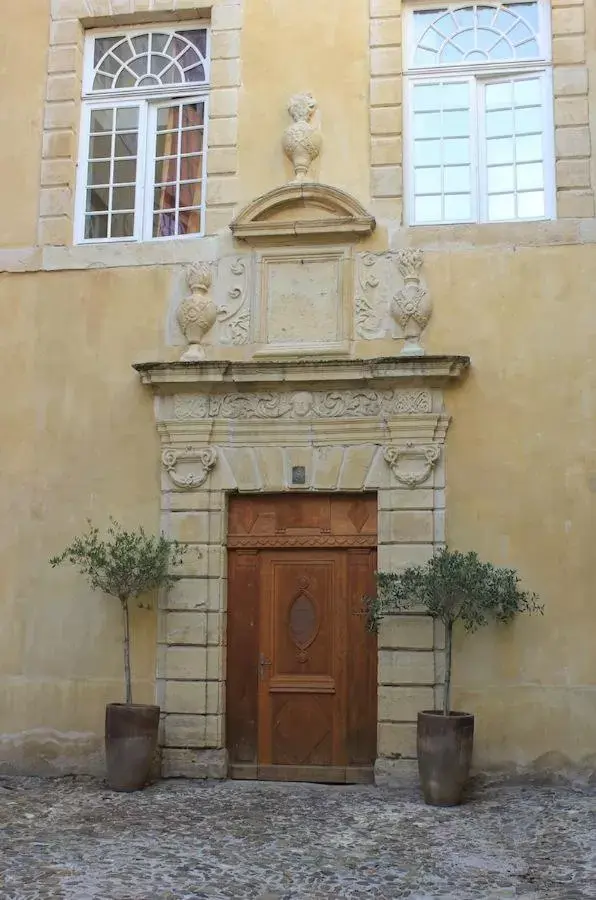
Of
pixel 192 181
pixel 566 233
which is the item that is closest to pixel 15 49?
pixel 192 181

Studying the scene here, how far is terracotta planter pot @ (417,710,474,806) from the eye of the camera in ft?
20.8

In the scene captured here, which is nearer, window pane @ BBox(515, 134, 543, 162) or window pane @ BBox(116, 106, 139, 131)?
window pane @ BBox(515, 134, 543, 162)

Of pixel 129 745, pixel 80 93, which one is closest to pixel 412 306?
pixel 80 93

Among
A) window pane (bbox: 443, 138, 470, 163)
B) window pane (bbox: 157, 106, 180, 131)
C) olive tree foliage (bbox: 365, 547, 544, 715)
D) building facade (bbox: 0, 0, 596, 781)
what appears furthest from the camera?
window pane (bbox: 157, 106, 180, 131)

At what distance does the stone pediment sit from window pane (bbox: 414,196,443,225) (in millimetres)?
400

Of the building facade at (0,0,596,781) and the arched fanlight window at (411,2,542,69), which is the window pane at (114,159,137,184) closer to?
the building facade at (0,0,596,781)

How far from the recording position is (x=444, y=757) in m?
6.35

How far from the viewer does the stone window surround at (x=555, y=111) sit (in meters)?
7.32

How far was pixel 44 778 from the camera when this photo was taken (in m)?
7.16

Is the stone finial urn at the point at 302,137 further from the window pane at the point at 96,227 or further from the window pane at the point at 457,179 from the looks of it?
the window pane at the point at 96,227

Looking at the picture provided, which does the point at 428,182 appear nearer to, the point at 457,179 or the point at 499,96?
the point at 457,179

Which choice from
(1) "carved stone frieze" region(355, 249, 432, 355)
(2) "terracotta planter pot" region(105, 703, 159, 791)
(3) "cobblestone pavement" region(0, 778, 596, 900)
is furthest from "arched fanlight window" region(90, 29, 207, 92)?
(3) "cobblestone pavement" region(0, 778, 596, 900)

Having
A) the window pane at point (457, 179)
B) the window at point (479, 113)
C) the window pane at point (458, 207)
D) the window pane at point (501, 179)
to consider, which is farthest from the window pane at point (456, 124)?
the window pane at point (458, 207)

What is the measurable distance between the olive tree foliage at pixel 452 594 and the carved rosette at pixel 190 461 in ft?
4.91
